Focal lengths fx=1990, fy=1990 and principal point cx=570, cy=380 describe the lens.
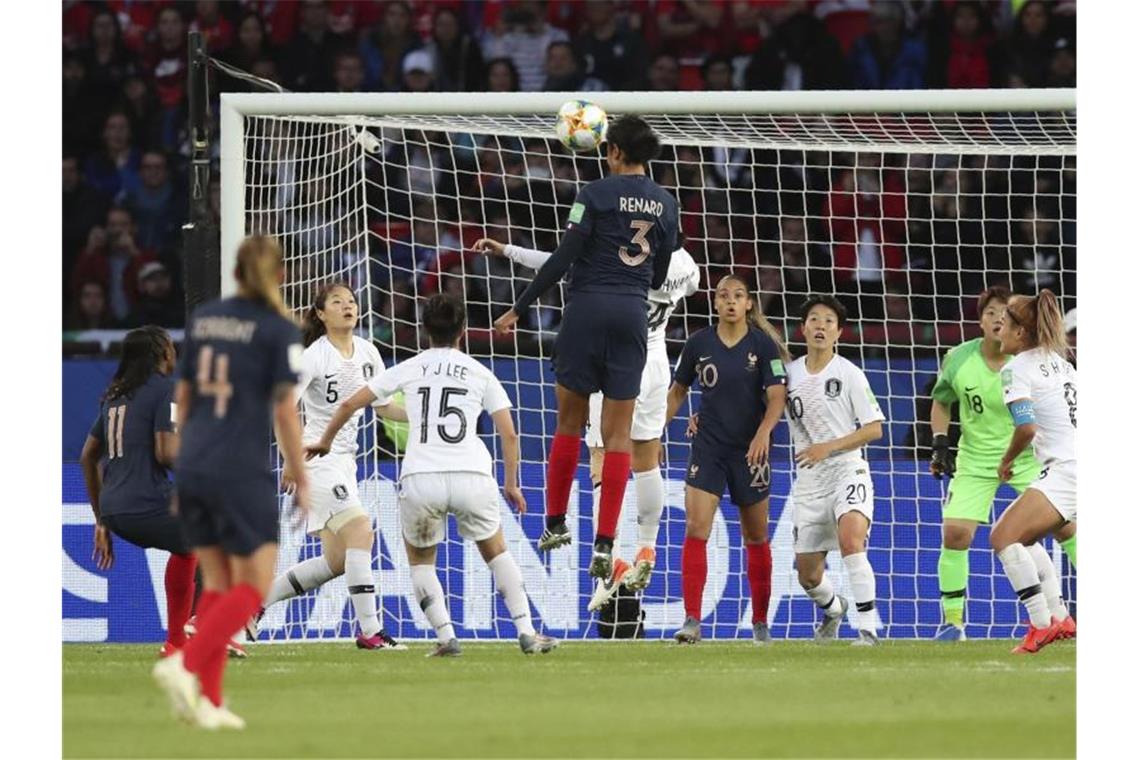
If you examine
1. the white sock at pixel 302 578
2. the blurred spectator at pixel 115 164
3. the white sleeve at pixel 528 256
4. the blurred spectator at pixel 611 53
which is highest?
the blurred spectator at pixel 611 53

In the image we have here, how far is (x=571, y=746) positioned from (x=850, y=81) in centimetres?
1234

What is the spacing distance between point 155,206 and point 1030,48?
26.5 feet

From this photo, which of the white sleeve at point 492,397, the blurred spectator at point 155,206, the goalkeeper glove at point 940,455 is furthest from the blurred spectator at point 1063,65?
the white sleeve at point 492,397

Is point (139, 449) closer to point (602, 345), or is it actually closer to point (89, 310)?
point (602, 345)

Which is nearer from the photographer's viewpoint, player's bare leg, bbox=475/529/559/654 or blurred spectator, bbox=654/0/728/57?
player's bare leg, bbox=475/529/559/654

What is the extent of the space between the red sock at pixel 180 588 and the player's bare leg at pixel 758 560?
133 inches

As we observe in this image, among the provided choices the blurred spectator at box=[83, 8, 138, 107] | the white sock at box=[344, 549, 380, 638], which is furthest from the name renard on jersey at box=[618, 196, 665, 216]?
the blurred spectator at box=[83, 8, 138, 107]

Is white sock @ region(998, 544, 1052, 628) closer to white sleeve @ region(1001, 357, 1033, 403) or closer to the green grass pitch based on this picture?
the green grass pitch

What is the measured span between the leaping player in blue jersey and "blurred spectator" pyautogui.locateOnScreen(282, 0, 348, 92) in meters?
8.49

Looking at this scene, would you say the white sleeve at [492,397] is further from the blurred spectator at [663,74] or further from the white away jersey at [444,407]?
the blurred spectator at [663,74]

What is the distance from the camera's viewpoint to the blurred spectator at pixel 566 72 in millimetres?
18016

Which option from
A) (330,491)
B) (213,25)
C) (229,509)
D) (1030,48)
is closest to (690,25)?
(1030,48)

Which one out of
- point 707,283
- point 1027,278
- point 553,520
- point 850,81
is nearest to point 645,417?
point 553,520

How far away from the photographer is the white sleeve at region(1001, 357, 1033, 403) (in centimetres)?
1109
